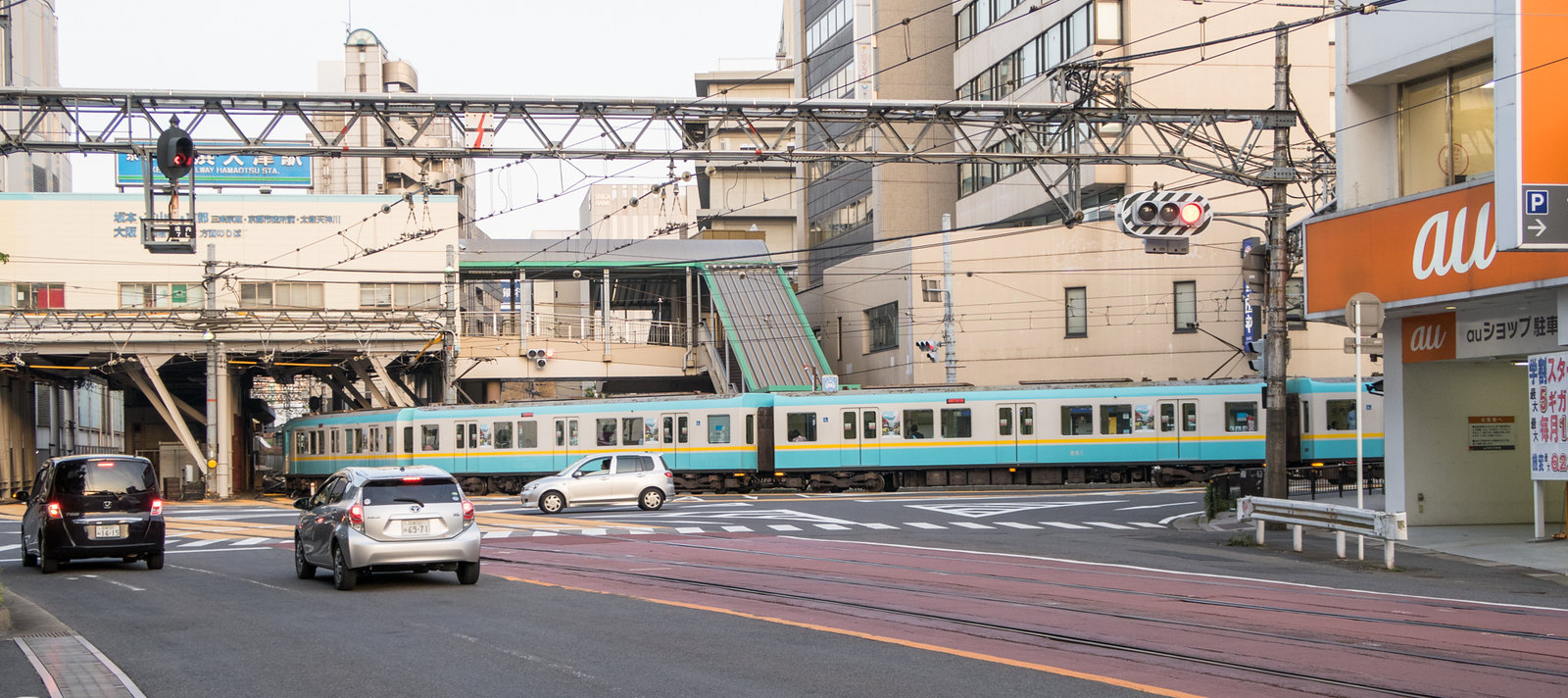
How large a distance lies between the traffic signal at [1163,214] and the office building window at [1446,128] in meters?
3.11

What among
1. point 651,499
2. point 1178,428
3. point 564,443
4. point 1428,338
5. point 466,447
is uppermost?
point 1428,338

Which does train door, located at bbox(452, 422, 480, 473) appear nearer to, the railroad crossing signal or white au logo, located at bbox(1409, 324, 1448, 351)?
the railroad crossing signal

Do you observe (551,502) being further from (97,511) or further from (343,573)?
(343,573)

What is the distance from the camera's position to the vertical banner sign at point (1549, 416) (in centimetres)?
1728

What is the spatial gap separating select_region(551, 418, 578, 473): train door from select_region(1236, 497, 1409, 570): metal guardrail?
2557 cm

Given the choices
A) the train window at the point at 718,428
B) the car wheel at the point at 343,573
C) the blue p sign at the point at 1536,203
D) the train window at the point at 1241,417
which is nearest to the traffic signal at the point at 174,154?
the car wheel at the point at 343,573

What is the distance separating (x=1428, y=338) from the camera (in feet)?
66.5

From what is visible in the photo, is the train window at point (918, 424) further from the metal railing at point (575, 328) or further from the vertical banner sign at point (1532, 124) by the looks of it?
the vertical banner sign at point (1532, 124)

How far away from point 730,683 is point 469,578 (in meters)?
7.57

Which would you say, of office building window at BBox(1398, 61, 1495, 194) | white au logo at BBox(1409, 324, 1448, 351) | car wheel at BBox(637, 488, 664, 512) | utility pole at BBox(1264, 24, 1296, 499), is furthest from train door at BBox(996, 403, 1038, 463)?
office building window at BBox(1398, 61, 1495, 194)

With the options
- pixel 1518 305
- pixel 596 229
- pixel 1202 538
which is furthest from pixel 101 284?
pixel 596 229

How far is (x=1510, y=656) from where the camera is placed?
32.3ft

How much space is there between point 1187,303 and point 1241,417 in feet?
35.2

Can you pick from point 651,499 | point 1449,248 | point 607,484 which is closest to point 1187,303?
point 651,499
